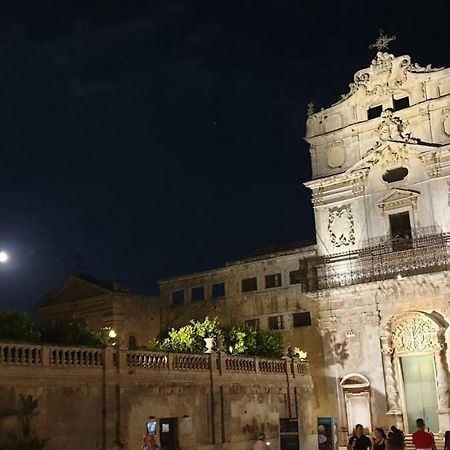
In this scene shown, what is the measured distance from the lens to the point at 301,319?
3825 centimetres

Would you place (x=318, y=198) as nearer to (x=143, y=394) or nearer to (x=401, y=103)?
(x=401, y=103)

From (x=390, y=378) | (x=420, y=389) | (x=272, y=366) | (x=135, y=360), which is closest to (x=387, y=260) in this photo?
(x=390, y=378)

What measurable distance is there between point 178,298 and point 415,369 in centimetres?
1692

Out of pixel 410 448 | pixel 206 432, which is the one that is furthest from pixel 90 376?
pixel 410 448

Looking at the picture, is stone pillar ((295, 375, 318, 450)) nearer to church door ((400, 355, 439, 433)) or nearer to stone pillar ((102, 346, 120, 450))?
church door ((400, 355, 439, 433))

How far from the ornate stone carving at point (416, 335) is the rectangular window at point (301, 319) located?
5.97 meters

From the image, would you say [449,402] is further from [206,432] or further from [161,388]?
[161,388]

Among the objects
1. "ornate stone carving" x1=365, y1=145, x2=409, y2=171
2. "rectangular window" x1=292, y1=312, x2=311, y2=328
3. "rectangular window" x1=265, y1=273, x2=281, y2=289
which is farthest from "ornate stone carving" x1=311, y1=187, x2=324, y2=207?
"rectangular window" x1=292, y1=312, x2=311, y2=328

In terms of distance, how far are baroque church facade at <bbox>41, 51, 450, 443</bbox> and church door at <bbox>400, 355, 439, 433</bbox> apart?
48 millimetres

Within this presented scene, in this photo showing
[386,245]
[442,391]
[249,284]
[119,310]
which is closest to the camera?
[442,391]

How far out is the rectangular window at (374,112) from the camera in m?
36.6

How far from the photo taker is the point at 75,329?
77.8 feet

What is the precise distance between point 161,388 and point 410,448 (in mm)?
12474

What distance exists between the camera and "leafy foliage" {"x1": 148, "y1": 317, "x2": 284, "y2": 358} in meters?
30.3
